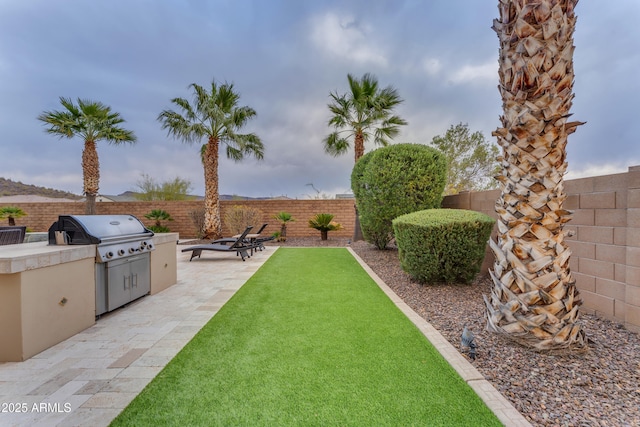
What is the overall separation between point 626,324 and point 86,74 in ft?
56.3

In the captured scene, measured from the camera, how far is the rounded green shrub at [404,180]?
6945 mm

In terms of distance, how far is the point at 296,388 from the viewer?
2168 mm

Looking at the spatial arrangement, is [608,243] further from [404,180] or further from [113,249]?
[113,249]

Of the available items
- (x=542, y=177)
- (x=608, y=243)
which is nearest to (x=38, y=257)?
(x=542, y=177)

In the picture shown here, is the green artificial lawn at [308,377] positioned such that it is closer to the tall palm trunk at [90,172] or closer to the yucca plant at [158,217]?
the yucca plant at [158,217]

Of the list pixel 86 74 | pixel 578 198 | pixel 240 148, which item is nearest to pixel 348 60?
pixel 240 148

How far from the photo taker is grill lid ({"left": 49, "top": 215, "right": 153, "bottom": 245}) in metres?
3.57

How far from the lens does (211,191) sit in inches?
498

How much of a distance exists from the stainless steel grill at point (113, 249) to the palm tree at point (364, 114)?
8.85 metres

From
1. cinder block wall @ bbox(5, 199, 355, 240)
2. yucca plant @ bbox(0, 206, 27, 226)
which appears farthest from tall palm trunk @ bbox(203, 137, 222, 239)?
yucca plant @ bbox(0, 206, 27, 226)

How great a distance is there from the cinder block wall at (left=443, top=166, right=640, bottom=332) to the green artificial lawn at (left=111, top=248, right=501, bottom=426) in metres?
2.34

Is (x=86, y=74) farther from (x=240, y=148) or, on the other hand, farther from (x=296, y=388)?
(x=296, y=388)

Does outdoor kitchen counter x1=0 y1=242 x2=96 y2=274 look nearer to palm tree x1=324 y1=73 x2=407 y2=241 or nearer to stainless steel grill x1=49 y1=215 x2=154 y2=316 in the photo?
stainless steel grill x1=49 y1=215 x2=154 y2=316

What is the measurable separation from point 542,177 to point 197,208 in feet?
47.6
